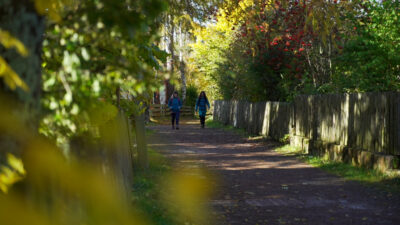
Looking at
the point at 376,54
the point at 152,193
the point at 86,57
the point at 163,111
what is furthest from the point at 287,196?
the point at 163,111

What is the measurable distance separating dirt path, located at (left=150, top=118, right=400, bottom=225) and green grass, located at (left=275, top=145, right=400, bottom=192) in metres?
0.25

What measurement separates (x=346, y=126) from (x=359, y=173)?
1.87 meters

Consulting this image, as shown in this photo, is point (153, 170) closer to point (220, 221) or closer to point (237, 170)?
point (237, 170)

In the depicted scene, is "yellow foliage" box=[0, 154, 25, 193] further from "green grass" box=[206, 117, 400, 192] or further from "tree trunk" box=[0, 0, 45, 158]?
"green grass" box=[206, 117, 400, 192]

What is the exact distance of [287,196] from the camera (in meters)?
8.03

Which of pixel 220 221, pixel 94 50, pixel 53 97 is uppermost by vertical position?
pixel 94 50

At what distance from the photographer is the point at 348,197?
7.86 m

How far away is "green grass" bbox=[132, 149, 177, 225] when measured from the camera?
6.16 metres

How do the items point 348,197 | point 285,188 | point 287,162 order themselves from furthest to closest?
point 287,162 → point 285,188 → point 348,197

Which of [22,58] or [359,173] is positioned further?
[359,173]

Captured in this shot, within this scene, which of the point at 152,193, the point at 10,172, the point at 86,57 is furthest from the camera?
the point at 152,193

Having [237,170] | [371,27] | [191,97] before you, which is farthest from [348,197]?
[191,97]

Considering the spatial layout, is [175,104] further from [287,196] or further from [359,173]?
[287,196]

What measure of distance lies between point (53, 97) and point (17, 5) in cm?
108
